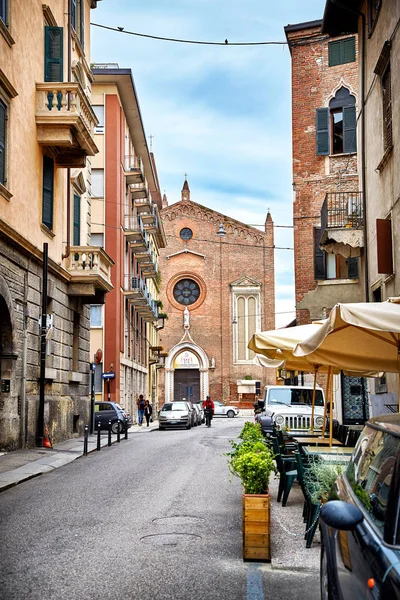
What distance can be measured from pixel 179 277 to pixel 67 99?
4160 centimetres

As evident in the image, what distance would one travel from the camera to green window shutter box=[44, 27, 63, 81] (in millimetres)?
20500

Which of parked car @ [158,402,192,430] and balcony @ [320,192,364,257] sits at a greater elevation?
balcony @ [320,192,364,257]

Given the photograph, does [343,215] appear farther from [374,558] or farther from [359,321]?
[374,558]

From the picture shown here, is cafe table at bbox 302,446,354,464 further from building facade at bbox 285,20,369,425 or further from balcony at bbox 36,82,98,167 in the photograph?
building facade at bbox 285,20,369,425

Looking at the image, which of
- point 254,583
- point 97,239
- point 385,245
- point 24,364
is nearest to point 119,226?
point 97,239

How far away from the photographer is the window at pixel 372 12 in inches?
673

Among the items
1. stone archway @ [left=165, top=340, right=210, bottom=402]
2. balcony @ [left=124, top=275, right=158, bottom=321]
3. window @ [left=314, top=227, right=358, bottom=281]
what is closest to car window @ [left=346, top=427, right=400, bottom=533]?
window @ [left=314, top=227, right=358, bottom=281]

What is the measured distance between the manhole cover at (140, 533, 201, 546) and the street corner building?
50.4 m

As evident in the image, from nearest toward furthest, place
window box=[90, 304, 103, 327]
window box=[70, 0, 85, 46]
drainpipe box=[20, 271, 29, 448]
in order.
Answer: drainpipe box=[20, 271, 29, 448] → window box=[70, 0, 85, 46] → window box=[90, 304, 103, 327]

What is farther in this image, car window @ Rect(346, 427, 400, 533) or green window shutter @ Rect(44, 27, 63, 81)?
green window shutter @ Rect(44, 27, 63, 81)

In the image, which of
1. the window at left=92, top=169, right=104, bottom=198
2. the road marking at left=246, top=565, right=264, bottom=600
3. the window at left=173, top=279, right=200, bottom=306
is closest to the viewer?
the road marking at left=246, top=565, right=264, bottom=600

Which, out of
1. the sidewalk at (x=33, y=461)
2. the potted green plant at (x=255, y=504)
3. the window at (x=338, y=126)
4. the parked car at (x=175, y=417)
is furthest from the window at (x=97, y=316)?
the potted green plant at (x=255, y=504)

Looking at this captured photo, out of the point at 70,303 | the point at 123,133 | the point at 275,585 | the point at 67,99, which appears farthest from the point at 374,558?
the point at 123,133

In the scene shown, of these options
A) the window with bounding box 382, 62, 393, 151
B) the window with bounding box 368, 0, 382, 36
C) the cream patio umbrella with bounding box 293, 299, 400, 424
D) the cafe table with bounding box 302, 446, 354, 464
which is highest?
the window with bounding box 368, 0, 382, 36
